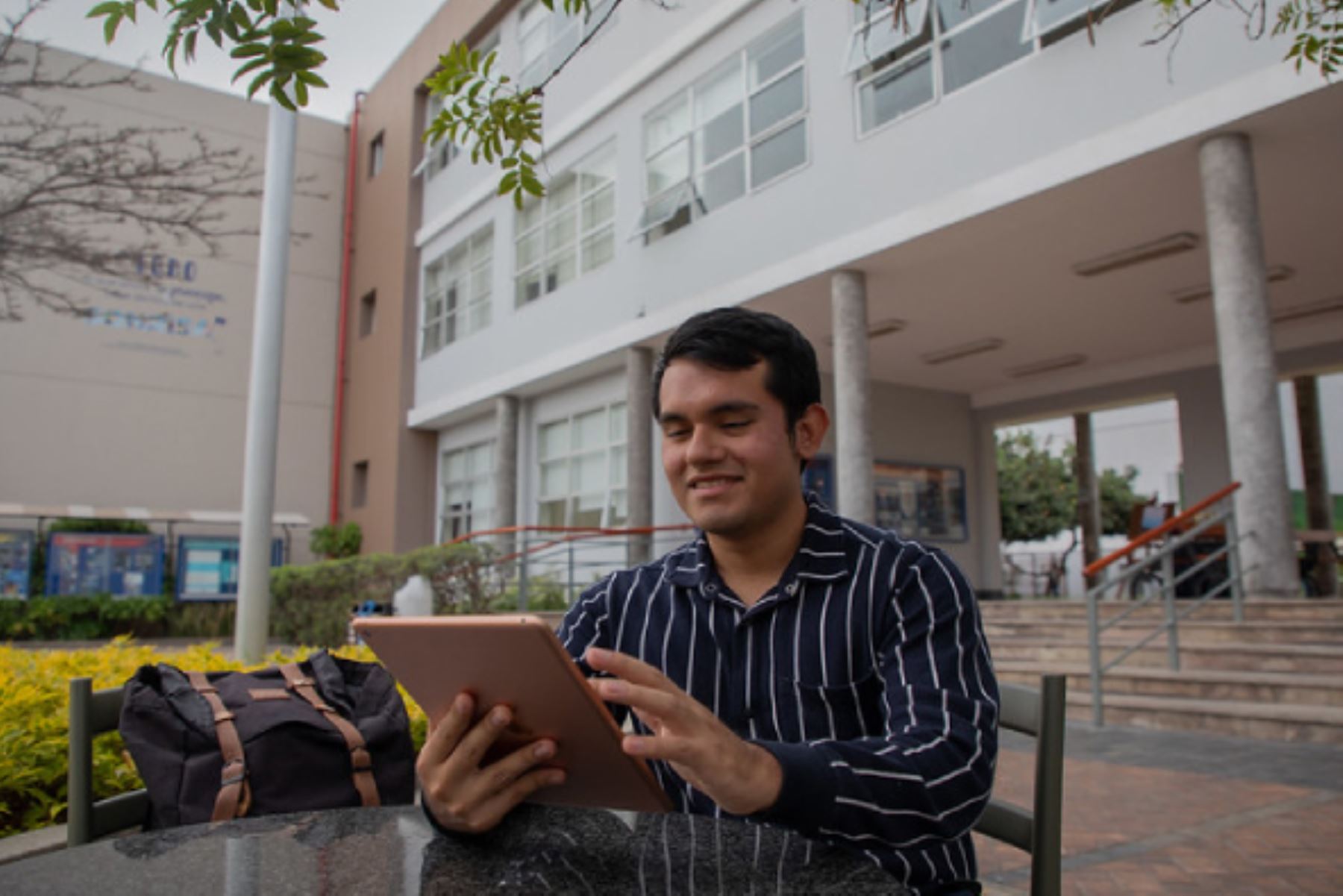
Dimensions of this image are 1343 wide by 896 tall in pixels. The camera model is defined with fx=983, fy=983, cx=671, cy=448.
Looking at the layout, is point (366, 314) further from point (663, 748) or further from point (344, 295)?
point (663, 748)

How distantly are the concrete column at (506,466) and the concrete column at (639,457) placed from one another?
3470 mm

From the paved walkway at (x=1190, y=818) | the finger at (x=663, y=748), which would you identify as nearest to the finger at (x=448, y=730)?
the finger at (x=663, y=748)

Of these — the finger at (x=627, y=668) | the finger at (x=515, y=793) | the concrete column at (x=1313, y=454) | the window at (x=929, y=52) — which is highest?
the window at (x=929, y=52)

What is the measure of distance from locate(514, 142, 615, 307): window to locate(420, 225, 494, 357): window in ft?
3.85

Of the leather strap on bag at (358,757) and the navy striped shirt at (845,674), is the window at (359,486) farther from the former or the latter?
the navy striped shirt at (845,674)

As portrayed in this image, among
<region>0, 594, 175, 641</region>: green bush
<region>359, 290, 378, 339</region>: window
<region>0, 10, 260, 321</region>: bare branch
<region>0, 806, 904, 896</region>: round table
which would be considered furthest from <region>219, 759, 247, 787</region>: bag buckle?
<region>359, 290, 378, 339</region>: window

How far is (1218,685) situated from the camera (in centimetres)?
637

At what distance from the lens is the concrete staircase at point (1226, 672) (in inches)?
229

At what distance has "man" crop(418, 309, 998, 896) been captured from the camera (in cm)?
120

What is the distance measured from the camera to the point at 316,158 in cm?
2173

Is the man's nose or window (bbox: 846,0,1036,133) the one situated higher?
window (bbox: 846,0,1036,133)

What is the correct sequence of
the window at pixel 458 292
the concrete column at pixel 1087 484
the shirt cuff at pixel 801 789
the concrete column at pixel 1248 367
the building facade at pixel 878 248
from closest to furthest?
the shirt cuff at pixel 801 789 < the concrete column at pixel 1248 367 < the building facade at pixel 878 248 < the concrete column at pixel 1087 484 < the window at pixel 458 292

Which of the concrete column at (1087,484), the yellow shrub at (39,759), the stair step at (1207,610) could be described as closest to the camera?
the yellow shrub at (39,759)

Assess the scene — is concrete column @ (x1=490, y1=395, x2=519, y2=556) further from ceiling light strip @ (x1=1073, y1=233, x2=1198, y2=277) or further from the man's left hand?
the man's left hand
